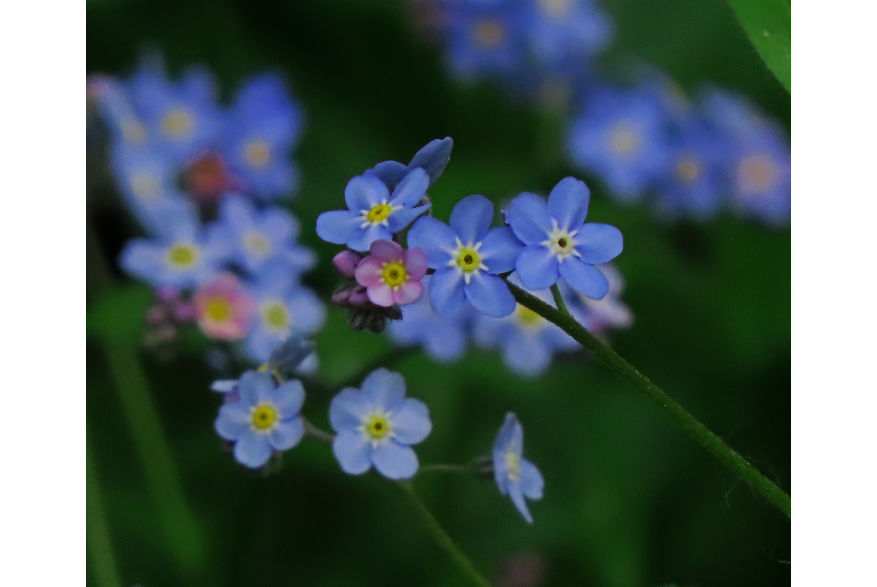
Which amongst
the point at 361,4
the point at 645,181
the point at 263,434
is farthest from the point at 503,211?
the point at 361,4

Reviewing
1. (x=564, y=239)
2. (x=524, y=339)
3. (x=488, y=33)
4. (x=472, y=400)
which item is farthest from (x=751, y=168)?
(x=564, y=239)

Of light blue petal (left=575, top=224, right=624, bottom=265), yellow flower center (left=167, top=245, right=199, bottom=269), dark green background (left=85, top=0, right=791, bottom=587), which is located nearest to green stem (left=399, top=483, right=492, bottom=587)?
light blue petal (left=575, top=224, right=624, bottom=265)

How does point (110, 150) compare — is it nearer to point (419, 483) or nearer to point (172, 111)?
point (172, 111)

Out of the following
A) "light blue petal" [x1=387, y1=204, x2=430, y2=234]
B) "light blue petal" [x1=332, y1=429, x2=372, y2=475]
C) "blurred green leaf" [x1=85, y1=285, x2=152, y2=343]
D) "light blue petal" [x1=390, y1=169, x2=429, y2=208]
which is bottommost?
"light blue petal" [x1=332, y1=429, x2=372, y2=475]

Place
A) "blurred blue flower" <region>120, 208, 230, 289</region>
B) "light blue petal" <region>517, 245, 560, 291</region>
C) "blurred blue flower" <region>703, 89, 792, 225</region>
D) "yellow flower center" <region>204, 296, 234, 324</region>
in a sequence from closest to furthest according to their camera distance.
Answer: "light blue petal" <region>517, 245, 560, 291</region> → "yellow flower center" <region>204, 296, 234, 324</region> → "blurred blue flower" <region>120, 208, 230, 289</region> → "blurred blue flower" <region>703, 89, 792, 225</region>

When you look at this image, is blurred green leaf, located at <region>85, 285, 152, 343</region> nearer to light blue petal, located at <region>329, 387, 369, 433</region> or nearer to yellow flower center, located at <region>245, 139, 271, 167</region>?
yellow flower center, located at <region>245, 139, 271, 167</region>

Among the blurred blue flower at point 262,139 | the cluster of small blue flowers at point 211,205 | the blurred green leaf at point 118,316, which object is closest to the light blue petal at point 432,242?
the cluster of small blue flowers at point 211,205

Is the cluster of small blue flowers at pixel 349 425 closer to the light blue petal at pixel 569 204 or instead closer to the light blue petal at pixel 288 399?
the light blue petal at pixel 288 399
